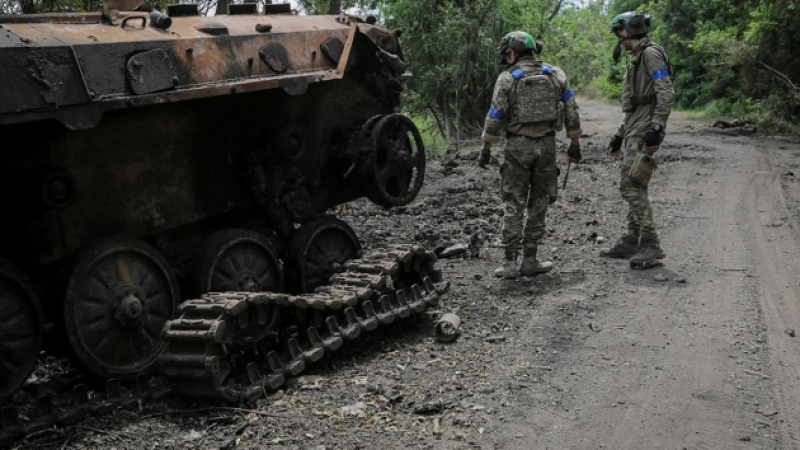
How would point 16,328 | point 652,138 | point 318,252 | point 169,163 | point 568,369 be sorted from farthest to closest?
point 652,138 < point 318,252 < point 169,163 < point 568,369 < point 16,328

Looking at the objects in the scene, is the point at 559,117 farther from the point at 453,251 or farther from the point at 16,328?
the point at 16,328

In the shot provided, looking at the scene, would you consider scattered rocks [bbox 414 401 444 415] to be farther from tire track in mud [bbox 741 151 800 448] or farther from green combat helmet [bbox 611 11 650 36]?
green combat helmet [bbox 611 11 650 36]

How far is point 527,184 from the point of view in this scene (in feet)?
26.8

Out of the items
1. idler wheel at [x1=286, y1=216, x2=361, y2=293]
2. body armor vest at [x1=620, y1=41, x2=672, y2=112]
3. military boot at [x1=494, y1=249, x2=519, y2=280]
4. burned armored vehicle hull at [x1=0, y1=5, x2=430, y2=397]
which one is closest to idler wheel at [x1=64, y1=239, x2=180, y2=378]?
burned armored vehicle hull at [x1=0, y1=5, x2=430, y2=397]

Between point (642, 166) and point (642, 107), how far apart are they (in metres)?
0.57

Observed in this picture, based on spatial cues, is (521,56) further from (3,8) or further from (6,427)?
(3,8)

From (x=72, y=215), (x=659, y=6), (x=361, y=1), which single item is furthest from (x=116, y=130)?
(x=659, y=6)

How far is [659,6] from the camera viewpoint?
3259 centimetres

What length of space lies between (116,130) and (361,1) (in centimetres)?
1529

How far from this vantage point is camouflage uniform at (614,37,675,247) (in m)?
7.85

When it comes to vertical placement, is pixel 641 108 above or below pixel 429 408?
above

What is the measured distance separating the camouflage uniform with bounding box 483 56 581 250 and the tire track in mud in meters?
2.01

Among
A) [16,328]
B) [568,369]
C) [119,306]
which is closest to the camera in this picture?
[16,328]

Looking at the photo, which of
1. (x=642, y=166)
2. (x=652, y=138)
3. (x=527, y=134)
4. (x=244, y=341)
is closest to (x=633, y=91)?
(x=652, y=138)
